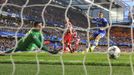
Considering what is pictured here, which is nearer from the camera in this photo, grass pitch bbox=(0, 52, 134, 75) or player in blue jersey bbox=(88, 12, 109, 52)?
grass pitch bbox=(0, 52, 134, 75)

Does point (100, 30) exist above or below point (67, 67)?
below

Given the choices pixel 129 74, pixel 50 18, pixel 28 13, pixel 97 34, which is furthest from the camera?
pixel 50 18

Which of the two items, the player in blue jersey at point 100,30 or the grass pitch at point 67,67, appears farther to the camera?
the player in blue jersey at point 100,30

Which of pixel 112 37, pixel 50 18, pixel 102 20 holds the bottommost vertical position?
pixel 112 37

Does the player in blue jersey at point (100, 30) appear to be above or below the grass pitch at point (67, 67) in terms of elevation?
below

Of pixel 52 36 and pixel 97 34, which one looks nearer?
pixel 97 34

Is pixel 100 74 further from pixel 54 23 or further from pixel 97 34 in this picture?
pixel 54 23

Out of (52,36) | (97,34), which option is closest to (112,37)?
(52,36)

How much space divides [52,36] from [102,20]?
7.09 m

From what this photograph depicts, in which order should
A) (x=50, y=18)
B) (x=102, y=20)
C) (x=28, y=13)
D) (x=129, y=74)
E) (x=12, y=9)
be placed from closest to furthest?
1. (x=129, y=74)
2. (x=102, y=20)
3. (x=12, y=9)
4. (x=28, y=13)
5. (x=50, y=18)

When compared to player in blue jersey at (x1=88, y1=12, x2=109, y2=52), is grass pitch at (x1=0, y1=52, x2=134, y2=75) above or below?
above

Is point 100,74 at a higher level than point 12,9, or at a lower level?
higher

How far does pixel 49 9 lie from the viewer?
1014 inches

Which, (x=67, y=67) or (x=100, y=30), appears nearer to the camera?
(x=67, y=67)
